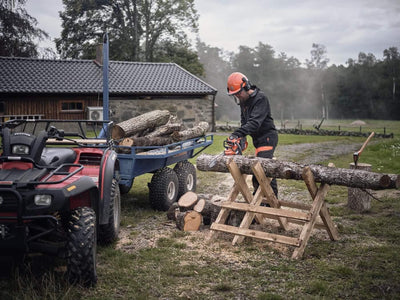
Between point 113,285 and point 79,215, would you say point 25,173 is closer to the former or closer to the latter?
point 79,215

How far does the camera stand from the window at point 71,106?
75.3 feet

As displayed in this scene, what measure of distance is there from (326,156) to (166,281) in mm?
11959

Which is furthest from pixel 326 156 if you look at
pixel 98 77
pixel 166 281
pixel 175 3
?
pixel 175 3

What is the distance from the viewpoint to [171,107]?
80.3 ft

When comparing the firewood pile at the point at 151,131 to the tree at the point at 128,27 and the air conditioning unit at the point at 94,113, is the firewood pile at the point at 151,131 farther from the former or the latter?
the tree at the point at 128,27

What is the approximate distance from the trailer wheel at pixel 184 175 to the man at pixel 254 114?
1.82 meters

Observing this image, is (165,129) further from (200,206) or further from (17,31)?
(17,31)

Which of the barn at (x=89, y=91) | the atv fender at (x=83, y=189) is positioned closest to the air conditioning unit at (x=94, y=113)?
the barn at (x=89, y=91)

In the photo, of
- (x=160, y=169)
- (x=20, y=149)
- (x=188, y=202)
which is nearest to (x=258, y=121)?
(x=188, y=202)

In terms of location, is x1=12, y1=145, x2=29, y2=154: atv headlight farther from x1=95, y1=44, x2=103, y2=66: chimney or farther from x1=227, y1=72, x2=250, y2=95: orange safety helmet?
x1=95, y1=44, x2=103, y2=66: chimney

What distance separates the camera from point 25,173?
3.49 m

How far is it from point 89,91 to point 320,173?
1952 centimetres

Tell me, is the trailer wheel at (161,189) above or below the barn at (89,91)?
below

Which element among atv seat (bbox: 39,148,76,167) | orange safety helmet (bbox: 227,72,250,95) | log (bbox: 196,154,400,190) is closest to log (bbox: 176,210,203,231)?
log (bbox: 196,154,400,190)
